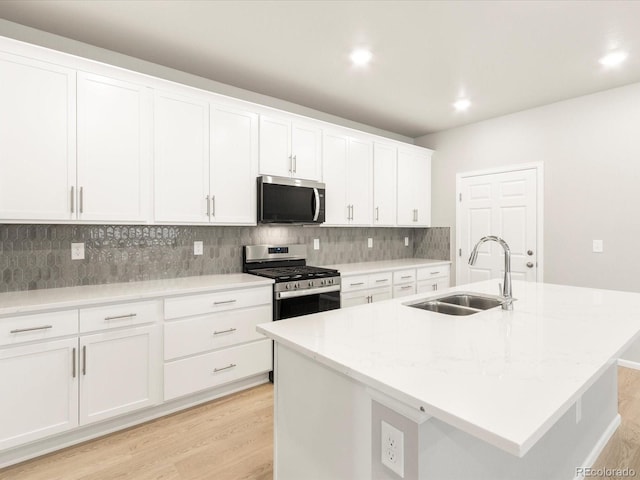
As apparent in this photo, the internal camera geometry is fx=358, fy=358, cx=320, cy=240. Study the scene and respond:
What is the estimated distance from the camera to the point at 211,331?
269cm

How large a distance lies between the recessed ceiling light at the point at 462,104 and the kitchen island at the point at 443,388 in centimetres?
253

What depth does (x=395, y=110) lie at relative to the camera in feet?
13.5

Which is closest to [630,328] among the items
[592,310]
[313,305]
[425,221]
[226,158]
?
[592,310]

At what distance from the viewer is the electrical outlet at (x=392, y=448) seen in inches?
41.0

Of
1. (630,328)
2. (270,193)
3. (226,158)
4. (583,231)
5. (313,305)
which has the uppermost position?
(226,158)

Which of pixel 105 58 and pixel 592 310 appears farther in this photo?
pixel 105 58

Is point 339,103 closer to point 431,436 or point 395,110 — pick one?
point 395,110

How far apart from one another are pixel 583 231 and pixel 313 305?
285 centimetres

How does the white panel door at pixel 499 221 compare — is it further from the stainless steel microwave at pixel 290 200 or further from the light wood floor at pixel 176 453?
the light wood floor at pixel 176 453

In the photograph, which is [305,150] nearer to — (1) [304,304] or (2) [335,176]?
(2) [335,176]

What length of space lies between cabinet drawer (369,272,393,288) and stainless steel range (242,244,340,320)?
1.72 ft

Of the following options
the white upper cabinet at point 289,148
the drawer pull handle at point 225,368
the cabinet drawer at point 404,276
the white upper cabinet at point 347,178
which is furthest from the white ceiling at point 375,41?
the drawer pull handle at point 225,368

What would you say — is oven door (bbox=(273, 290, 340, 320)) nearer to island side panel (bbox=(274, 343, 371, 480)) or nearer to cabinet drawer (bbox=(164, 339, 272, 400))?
cabinet drawer (bbox=(164, 339, 272, 400))

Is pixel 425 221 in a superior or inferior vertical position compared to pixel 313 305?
superior
